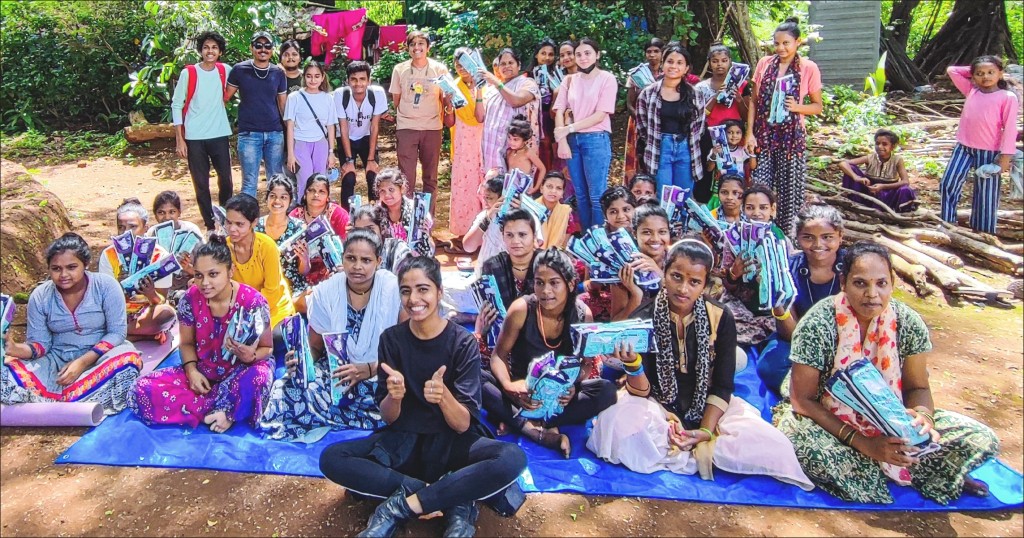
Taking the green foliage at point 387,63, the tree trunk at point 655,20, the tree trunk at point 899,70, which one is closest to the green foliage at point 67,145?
the green foliage at point 387,63

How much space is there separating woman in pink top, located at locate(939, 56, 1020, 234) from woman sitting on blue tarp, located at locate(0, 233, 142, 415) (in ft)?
21.3

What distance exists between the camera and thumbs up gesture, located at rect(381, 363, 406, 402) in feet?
8.77

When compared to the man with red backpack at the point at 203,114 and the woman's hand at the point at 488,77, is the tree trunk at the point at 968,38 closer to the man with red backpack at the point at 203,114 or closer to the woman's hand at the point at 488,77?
the woman's hand at the point at 488,77

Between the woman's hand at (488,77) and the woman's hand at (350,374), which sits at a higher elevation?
the woman's hand at (488,77)

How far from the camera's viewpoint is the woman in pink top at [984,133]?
19.4 ft

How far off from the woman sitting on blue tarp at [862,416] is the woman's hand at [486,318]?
4.97 ft

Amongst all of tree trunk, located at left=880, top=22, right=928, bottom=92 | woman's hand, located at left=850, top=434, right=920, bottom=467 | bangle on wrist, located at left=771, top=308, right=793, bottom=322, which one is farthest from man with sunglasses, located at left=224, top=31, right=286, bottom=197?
tree trunk, located at left=880, top=22, right=928, bottom=92

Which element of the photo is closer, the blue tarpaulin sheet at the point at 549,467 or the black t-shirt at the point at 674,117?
the blue tarpaulin sheet at the point at 549,467

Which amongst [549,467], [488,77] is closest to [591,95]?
[488,77]

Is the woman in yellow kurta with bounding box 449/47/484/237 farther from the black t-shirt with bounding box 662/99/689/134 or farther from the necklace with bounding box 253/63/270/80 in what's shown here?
the black t-shirt with bounding box 662/99/689/134

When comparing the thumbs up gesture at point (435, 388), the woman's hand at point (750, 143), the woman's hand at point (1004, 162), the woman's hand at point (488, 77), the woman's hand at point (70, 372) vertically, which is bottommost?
the woman's hand at point (70, 372)

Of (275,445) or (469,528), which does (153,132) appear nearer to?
(275,445)

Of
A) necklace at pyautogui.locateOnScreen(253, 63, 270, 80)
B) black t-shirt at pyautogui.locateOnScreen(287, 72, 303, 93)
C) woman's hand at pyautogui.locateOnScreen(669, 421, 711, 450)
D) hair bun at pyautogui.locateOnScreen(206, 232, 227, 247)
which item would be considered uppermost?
necklace at pyautogui.locateOnScreen(253, 63, 270, 80)

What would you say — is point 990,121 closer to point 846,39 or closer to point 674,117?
point 674,117
